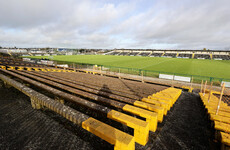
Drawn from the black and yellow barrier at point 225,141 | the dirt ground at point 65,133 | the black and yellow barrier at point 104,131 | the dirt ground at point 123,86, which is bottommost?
the dirt ground at point 65,133

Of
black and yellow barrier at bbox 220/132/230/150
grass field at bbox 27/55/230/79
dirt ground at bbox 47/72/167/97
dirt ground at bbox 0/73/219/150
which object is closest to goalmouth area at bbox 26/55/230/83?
grass field at bbox 27/55/230/79

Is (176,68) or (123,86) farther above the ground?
(123,86)

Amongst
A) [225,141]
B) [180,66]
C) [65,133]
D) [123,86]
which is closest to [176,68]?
[180,66]

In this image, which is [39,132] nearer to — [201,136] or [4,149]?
[4,149]

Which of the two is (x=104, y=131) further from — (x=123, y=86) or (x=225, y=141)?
(x=123, y=86)

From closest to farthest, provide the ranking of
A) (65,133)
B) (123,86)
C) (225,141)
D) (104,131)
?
1. (104,131)
2. (225,141)
3. (65,133)
4. (123,86)

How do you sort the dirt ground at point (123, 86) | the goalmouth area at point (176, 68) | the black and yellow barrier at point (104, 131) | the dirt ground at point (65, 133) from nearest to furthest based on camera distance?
the black and yellow barrier at point (104, 131)
the dirt ground at point (65, 133)
the dirt ground at point (123, 86)
the goalmouth area at point (176, 68)

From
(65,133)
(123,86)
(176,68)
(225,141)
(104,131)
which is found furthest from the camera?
(176,68)

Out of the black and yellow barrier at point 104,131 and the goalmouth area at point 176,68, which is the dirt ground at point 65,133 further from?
the goalmouth area at point 176,68

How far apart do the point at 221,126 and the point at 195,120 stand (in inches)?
40.9

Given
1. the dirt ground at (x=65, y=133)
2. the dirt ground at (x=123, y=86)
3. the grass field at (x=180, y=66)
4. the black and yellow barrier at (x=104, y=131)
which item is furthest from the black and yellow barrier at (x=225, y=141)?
the grass field at (x=180, y=66)

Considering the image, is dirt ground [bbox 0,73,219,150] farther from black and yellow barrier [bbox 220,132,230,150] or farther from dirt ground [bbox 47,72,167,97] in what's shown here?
dirt ground [bbox 47,72,167,97]

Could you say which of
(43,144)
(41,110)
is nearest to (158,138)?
(43,144)

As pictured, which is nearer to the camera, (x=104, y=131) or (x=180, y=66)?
(x=104, y=131)
